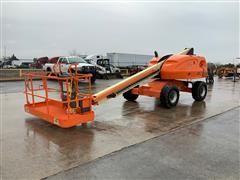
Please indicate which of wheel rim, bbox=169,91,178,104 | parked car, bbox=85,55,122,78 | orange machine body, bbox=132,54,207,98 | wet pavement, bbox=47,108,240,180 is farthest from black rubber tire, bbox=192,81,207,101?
parked car, bbox=85,55,122,78

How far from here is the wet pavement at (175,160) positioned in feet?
11.4

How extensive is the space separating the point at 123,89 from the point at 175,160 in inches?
146

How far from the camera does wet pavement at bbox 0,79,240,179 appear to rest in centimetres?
381

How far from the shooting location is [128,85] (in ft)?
25.0

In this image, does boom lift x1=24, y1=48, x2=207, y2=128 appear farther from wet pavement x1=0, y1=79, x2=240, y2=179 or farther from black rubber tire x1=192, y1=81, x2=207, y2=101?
wet pavement x1=0, y1=79, x2=240, y2=179

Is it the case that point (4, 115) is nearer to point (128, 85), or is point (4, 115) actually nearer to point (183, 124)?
point (128, 85)

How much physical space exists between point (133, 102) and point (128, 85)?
4.91ft

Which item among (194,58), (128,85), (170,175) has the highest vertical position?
(194,58)

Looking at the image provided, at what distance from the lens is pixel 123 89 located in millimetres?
7402

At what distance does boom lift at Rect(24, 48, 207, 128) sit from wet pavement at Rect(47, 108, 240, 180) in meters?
1.67

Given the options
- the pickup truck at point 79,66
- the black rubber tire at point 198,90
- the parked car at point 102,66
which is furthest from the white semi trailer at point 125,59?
the black rubber tire at point 198,90

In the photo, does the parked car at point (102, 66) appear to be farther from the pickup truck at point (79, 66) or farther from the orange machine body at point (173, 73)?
the orange machine body at point (173, 73)

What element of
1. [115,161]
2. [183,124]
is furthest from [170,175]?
[183,124]

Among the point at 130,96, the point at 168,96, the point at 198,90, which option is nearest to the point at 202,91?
the point at 198,90
